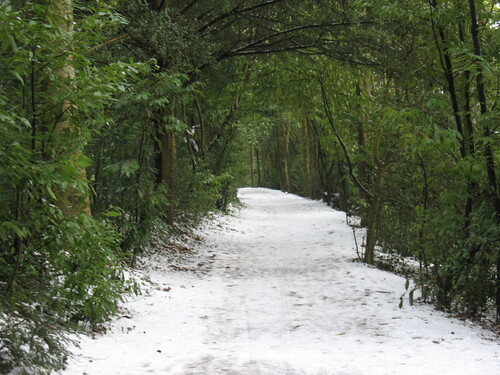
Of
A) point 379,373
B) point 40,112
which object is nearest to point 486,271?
point 379,373

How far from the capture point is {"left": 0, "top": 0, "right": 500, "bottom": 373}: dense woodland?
3.49 meters

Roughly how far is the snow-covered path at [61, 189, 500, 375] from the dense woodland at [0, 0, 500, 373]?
507 mm

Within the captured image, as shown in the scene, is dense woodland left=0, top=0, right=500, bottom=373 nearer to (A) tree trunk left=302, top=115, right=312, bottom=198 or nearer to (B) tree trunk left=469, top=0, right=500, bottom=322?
(B) tree trunk left=469, top=0, right=500, bottom=322

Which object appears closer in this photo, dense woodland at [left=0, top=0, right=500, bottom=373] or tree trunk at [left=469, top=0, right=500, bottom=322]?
dense woodland at [left=0, top=0, right=500, bottom=373]

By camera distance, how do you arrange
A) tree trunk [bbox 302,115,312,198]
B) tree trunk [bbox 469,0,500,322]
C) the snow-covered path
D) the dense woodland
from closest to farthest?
1. the dense woodland
2. the snow-covered path
3. tree trunk [bbox 469,0,500,322]
4. tree trunk [bbox 302,115,312,198]

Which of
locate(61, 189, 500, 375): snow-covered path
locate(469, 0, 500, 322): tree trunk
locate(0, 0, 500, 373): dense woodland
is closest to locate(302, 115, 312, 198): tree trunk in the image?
locate(0, 0, 500, 373): dense woodland

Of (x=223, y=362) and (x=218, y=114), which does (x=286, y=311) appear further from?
(x=218, y=114)

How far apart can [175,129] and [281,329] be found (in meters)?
3.95

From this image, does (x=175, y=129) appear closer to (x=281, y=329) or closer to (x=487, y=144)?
(x=281, y=329)

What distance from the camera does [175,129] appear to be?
808 cm

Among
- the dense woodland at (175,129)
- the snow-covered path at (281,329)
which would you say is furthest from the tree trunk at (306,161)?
the snow-covered path at (281,329)

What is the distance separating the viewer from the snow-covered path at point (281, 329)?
429cm

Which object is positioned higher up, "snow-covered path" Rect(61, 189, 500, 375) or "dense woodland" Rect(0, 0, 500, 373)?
"dense woodland" Rect(0, 0, 500, 373)

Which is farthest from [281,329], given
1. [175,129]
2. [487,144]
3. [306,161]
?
[306,161]
